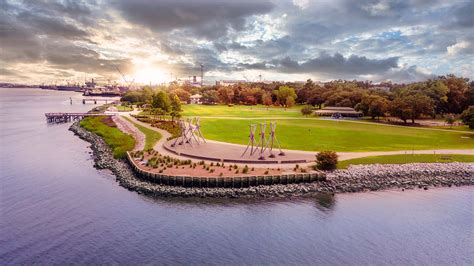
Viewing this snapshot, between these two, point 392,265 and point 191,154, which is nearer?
point 392,265

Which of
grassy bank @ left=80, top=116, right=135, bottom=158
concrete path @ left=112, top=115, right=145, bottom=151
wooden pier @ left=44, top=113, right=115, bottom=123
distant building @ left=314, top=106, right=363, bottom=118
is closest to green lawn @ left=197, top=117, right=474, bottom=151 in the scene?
concrete path @ left=112, top=115, right=145, bottom=151

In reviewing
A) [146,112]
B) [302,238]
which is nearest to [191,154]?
[302,238]

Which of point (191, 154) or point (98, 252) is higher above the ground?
point (191, 154)

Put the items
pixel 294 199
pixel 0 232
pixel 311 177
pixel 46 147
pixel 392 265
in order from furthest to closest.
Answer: pixel 46 147 → pixel 311 177 → pixel 294 199 → pixel 0 232 → pixel 392 265

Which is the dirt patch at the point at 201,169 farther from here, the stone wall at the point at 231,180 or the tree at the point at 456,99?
the tree at the point at 456,99

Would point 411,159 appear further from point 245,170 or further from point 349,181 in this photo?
point 245,170

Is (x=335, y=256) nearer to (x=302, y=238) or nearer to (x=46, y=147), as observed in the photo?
(x=302, y=238)

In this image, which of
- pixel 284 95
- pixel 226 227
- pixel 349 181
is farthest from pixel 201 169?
pixel 284 95
